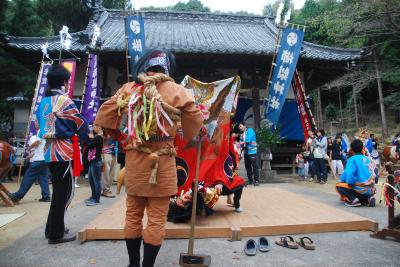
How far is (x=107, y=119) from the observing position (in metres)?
3.00

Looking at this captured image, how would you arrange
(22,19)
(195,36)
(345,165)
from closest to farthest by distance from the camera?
(345,165)
(195,36)
(22,19)

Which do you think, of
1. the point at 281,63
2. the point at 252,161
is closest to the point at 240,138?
the point at 252,161

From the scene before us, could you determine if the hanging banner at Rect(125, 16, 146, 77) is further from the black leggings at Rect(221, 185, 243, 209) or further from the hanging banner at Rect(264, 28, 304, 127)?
the black leggings at Rect(221, 185, 243, 209)

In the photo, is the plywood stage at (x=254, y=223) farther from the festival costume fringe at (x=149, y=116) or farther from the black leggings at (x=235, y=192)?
the festival costume fringe at (x=149, y=116)

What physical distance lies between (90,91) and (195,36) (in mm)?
4937

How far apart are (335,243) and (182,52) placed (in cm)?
726

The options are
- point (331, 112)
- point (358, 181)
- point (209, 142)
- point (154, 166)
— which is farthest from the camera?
point (331, 112)

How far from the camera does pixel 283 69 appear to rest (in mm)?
9672

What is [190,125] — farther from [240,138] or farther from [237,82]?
[240,138]

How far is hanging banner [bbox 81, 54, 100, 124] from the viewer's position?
9623mm

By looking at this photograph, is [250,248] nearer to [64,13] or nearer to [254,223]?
[254,223]

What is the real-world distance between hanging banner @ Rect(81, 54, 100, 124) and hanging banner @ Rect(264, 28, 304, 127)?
17.6 ft

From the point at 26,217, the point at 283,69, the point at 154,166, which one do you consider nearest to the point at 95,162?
the point at 26,217

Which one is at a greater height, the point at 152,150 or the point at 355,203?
the point at 152,150
